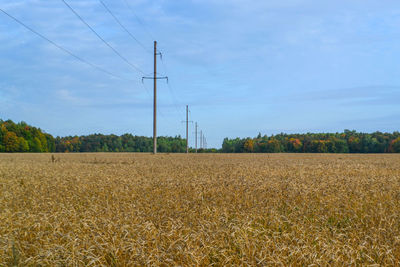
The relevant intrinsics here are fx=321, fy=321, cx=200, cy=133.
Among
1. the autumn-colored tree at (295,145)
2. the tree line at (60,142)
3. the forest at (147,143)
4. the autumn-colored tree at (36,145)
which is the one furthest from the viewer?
the autumn-colored tree at (295,145)

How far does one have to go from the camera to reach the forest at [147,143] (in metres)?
92.4

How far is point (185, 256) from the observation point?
340cm

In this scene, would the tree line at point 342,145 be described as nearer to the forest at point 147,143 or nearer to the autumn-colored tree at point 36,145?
the forest at point 147,143

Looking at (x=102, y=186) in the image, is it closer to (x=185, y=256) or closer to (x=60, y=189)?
(x=60, y=189)

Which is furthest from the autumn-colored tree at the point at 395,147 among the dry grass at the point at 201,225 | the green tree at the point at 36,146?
the green tree at the point at 36,146

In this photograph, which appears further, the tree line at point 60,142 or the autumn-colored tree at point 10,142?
the tree line at point 60,142

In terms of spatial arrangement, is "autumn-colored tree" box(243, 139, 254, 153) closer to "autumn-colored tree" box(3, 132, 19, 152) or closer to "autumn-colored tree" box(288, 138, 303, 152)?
"autumn-colored tree" box(288, 138, 303, 152)

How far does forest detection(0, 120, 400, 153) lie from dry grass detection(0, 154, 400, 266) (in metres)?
92.9

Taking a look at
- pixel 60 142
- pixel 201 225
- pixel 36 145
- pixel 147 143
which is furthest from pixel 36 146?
pixel 201 225

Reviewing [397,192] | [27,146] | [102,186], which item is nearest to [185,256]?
[102,186]

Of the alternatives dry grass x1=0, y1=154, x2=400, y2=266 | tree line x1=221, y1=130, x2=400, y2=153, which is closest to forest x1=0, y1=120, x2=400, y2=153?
tree line x1=221, y1=130, x2=400, y2=153

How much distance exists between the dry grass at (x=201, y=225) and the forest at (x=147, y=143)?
3659 inches

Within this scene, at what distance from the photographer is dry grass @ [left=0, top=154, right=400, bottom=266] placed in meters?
3.51

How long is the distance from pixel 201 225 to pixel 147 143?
→ 435 ft
